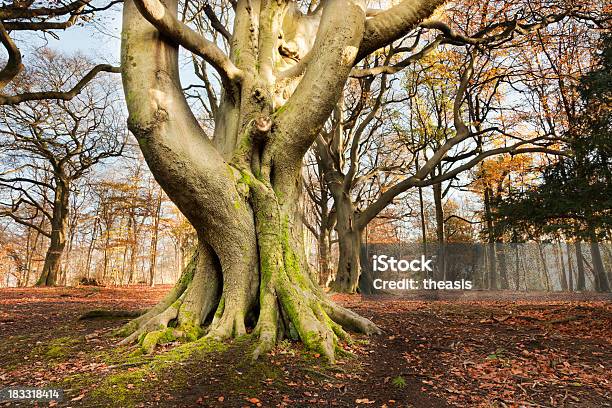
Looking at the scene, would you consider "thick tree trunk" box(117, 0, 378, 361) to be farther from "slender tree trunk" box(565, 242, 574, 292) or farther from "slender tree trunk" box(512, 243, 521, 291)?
"slender tree trunk" box(565, 242, 574, 292)

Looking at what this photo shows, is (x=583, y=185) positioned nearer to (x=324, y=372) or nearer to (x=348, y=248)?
(x=324, y=372)

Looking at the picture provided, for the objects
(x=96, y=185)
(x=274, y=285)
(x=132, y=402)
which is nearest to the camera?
(x=132, y=402)

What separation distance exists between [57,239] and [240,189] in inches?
605

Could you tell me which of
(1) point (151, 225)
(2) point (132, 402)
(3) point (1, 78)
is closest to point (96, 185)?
(1) point (151, 225)

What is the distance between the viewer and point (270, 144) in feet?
15.6

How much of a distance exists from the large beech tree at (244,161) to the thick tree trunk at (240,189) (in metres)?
0.01

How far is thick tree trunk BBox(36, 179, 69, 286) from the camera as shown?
15.8 meters

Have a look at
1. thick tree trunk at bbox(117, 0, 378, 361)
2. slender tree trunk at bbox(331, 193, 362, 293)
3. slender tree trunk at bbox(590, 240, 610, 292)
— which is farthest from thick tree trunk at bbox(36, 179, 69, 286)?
slender tree trunk at bbox(590, 240, 610, 292)

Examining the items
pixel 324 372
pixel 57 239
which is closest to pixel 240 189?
pixel 324 372

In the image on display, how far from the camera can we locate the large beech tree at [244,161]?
3898mm

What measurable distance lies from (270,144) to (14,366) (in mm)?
3381

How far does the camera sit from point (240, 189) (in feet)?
14.2

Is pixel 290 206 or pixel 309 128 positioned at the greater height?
pixel 309 128

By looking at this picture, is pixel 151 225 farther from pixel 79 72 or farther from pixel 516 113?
pixel 516 113
